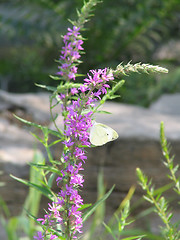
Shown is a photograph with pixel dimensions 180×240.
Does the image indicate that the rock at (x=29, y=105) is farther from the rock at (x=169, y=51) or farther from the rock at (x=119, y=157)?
the rock at (x=169, y=51)

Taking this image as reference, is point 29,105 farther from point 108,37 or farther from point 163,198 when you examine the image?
point 163,198

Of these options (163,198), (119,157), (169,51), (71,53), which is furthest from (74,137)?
(169,51)

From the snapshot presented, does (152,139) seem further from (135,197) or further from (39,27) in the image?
(39,27)

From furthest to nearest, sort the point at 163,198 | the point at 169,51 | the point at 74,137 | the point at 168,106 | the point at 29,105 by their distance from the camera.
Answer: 1. the point at 169,51
2. the point at 29,105
3. the point at 168,106
4. the point at 163,198
5. the point at 74,137

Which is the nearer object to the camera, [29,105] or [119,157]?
[119,157]

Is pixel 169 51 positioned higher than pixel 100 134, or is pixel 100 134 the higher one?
pixel 100 134

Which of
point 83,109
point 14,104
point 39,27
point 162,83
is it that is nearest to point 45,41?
point 39,27
